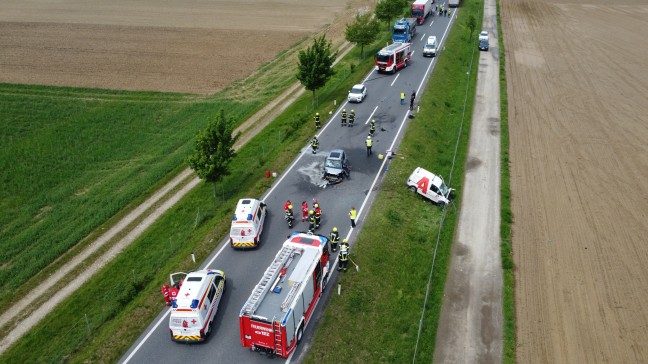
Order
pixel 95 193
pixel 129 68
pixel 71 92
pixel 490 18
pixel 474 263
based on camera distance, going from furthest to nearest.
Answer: pixel 490 18, pixel 129 68, pixel 71 92, pixel 95 193, pixel 474 263

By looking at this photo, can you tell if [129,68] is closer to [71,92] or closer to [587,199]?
[71,92]

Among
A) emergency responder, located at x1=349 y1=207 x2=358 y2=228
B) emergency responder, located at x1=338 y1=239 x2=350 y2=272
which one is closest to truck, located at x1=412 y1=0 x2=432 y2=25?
emergency responder, located at x1=349 y1=207 x2=358 y2=228

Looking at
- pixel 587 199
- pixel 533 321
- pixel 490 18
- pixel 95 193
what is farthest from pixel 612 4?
pixel 95 193

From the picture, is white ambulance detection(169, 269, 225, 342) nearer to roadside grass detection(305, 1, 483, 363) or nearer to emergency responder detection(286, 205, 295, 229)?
roadside grass detection(305, 1, 483, 363)

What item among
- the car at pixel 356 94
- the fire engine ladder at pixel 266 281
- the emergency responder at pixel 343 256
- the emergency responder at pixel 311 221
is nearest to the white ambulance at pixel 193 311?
the fire engine ladder at pixel 266 281

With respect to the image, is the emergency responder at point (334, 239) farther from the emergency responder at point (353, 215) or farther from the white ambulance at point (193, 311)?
the white ambulance at point (193, 311)

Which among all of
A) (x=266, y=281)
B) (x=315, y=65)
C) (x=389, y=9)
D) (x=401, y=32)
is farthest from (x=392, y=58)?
(x=266, y=281)
